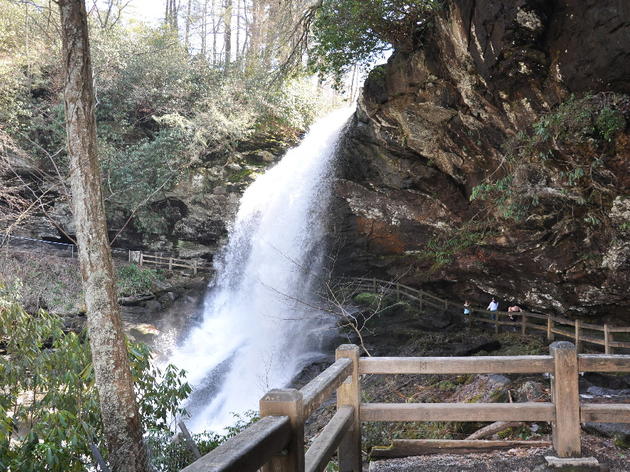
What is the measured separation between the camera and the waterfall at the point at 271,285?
1532cm

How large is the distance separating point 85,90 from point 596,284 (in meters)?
12.3

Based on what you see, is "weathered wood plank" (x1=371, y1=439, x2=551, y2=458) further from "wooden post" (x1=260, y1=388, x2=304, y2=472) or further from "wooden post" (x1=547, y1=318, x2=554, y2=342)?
"wooden post" (x1=547, y1=318, x2=554, y2=342)

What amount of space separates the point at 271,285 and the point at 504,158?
1082 centimetres

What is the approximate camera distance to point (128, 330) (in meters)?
16.9

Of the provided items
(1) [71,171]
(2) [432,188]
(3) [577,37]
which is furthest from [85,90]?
(2) [432,188]

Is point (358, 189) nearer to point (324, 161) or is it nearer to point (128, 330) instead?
point (324, 161)

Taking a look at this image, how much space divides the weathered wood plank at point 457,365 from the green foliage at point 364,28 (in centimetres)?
731

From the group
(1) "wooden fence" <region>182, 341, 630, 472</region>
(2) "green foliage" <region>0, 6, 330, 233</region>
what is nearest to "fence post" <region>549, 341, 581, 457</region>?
(1) "wooden fence" <region>182, 341, 630, 472</region>

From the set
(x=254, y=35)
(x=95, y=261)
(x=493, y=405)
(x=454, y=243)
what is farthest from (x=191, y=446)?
(x=254, y=35)

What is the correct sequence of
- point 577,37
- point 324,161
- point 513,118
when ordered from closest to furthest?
point 577,37 → point 513,118 → point 324,161

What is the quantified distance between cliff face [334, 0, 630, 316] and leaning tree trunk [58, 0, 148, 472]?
648 centimetres

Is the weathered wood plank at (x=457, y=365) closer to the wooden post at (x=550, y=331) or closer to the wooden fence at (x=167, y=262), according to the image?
the wooden post at (x=550, y=331)

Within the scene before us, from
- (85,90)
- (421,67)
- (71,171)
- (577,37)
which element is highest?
(421,67)

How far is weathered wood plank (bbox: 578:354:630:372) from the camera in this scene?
12.6 ft
